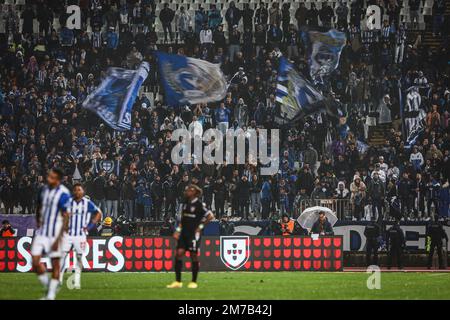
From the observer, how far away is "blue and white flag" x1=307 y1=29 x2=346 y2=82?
1609 inches

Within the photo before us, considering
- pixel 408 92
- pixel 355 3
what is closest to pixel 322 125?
pixel 408 92

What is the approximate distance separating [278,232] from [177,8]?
542 inches

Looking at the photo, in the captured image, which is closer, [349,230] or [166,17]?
[349,230]

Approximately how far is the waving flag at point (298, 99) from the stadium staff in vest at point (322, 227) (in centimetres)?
729

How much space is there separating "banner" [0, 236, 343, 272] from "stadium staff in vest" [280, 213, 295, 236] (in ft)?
7.55

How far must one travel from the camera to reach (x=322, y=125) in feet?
127

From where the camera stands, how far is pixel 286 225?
33.0 metres

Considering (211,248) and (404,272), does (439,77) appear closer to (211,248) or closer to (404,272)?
(404,272)

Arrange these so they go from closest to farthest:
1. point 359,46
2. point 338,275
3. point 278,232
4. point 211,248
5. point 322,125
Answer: point 338,275 < point 211,248 < point 278,232 < point 322,125 < point 359,46

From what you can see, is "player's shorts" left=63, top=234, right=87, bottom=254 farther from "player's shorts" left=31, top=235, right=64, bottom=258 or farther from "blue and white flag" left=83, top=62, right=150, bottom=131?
"blue and white flag" left=83, top=62, right=150, bottom=131

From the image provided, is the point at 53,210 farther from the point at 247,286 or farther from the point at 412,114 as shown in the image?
the point at 412,114

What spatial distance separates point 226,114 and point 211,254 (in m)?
9.50

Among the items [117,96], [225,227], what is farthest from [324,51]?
[225,227]

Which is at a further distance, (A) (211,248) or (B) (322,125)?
(B) (322,125)
